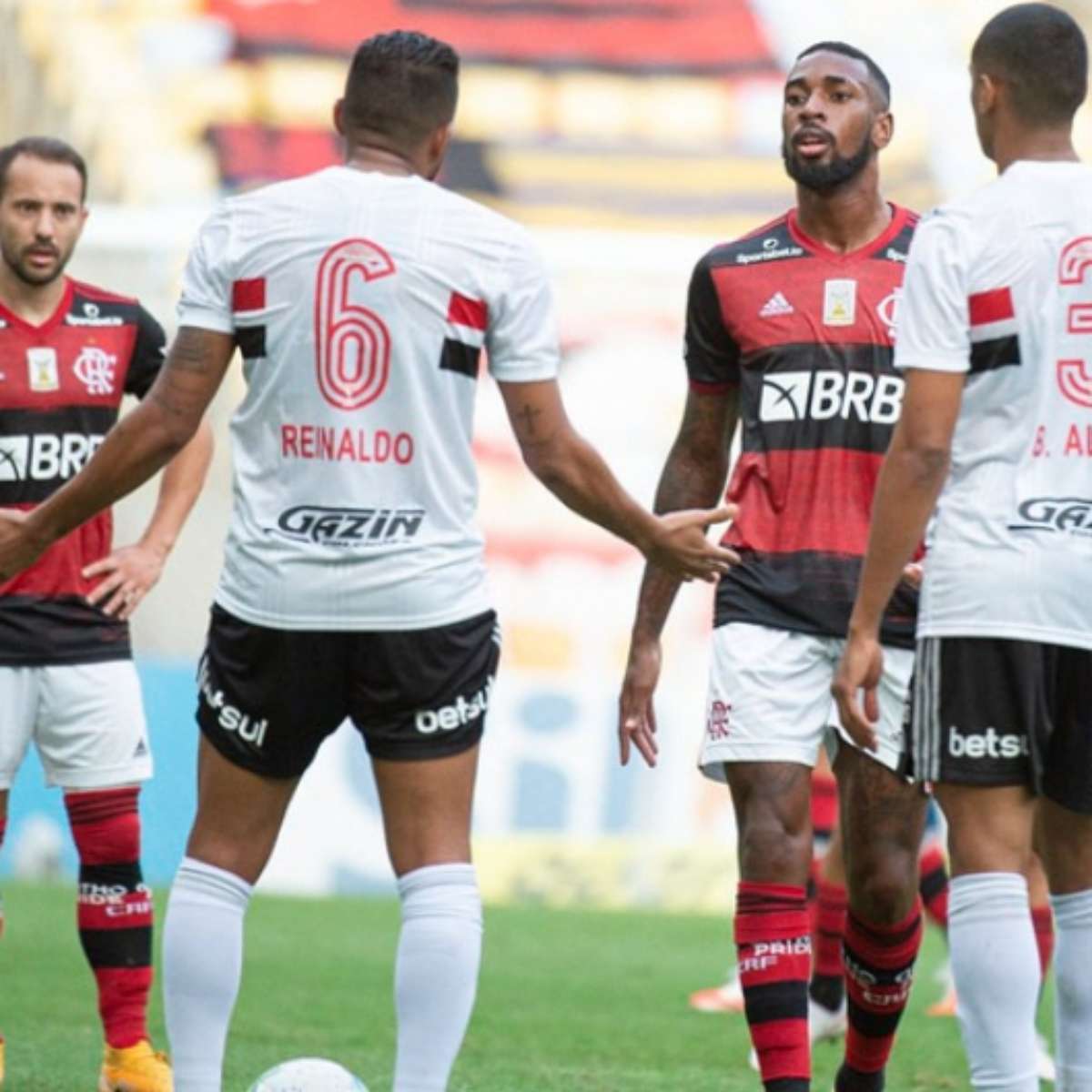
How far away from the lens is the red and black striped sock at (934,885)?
8047mm

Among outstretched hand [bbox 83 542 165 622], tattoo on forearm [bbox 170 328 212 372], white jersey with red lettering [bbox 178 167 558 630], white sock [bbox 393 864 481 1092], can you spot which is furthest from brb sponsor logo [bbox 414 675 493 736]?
outstretched hand [bbox 83 542 165 622]

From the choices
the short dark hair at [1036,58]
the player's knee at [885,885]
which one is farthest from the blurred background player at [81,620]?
the short dark hair at [1036,58]

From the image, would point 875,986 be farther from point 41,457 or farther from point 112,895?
point 41,457

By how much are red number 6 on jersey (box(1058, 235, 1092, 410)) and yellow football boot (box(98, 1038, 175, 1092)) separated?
9.60ft

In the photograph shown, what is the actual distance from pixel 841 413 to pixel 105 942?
7.59 feet

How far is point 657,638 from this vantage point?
608 centimetres

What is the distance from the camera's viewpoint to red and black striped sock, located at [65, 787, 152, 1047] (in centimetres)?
655

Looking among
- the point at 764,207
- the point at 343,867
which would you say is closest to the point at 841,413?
the point at 343,867

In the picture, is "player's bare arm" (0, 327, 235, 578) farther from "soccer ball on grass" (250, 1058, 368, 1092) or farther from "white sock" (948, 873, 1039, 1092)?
"white sock" (948, 873, 1039, 1092)

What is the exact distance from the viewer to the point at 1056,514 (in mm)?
4797

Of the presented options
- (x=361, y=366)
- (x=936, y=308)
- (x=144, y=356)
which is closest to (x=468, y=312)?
(x=361, y=366)

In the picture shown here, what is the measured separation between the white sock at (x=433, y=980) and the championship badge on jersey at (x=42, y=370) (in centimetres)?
234

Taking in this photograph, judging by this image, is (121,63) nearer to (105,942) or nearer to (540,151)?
(540,151)

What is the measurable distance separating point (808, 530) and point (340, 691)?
53.4 inches
